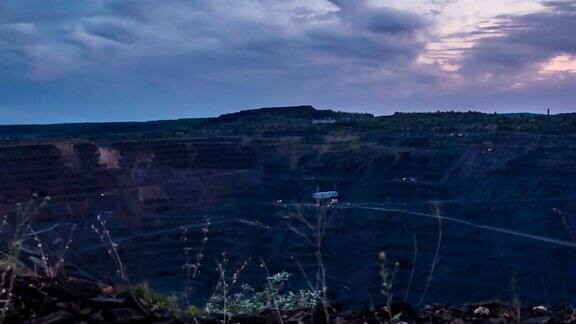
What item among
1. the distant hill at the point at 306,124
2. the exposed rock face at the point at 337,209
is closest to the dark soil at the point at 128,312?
the exposed rock face at the point at 337,209

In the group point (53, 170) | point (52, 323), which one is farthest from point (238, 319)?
point (53, 170)

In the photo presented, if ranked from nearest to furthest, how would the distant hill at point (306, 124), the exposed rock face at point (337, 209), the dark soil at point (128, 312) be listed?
the dark soil at point (128, 312) → the exposed rock face at point (337, 209) → the distant hill at point (306, 124)

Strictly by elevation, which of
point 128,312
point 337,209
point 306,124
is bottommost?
point 337,209

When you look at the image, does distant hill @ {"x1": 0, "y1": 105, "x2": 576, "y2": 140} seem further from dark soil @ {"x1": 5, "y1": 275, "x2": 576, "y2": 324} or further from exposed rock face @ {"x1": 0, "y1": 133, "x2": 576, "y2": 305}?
dark soil @ {"x1": 5, "y1": 275, "x2": 576, "y2": 324}

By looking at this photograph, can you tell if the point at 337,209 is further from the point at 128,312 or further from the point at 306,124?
the point at 128,312

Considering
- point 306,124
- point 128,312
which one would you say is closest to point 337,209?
point 306,124

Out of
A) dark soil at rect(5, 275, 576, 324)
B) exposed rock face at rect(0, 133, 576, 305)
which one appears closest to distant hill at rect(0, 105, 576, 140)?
exposed rock face at rect(0, 133, 576, 305)

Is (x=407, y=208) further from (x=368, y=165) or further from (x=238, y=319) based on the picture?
(x=238, y=319)

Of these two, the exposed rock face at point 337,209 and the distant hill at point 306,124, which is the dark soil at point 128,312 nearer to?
the exposed rock face at point 337,209
